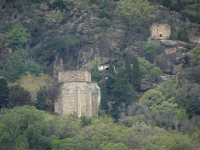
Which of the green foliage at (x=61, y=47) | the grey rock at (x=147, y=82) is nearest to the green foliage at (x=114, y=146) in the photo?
the grey rock at (x=147, y=82)

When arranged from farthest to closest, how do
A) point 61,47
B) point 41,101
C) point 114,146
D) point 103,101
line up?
1. point 61,47
2. point 103,101
3. point 41,101
4. point 114,146

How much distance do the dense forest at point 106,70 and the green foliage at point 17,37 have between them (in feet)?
0.44

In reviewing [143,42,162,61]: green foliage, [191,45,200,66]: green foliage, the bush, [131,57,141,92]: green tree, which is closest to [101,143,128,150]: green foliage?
[131,57,141,92]: green tree

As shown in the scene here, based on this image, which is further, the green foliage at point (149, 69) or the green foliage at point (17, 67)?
the green foliage at point (17, 67)

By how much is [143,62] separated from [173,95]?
8029mm

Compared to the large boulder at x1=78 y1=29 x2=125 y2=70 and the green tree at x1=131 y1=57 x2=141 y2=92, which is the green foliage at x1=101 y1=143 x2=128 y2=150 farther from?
the large boulder at x1=78 y1=29 x2=125 y2=70

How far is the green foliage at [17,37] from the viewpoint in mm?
89625

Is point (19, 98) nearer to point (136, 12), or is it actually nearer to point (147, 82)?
point (147, 82)

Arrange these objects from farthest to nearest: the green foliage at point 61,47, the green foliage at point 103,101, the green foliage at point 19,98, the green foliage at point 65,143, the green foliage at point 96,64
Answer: the green foliage at point 61,47 < the green foliage at point 96,64 < the green foliage at point 103,101 < the green foliage at point 19,98 < the green foliage at point 65,143

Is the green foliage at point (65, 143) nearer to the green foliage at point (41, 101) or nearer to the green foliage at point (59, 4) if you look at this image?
the green foliage at point (41, 101)

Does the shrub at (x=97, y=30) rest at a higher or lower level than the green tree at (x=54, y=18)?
lower

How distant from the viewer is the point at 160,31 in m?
86.9

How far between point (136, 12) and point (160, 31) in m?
4.76

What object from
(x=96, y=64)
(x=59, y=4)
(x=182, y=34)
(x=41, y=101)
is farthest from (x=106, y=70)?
(x=59, y=4)
